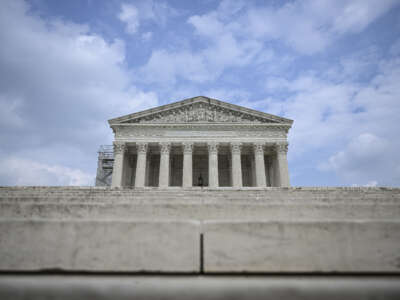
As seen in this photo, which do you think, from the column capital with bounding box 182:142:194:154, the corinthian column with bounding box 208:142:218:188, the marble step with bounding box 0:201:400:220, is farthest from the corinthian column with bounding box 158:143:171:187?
the marble step with bounding box 0:201:400:220

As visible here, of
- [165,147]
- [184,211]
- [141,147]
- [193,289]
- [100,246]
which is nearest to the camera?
[193,289]

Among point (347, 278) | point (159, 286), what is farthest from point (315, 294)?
point (159, 286)

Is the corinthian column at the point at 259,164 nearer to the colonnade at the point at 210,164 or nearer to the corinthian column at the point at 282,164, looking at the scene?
the colonnade at the point at 210,164

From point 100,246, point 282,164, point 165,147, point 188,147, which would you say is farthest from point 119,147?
point 100,246

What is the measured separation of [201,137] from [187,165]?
4069mm

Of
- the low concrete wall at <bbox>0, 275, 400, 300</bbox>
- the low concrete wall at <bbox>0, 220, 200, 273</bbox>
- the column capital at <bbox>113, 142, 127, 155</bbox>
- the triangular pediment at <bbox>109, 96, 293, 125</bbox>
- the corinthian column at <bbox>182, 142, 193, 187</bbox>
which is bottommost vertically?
the low concrete wall at <bbox>0, 275, 400, 300</bbox>

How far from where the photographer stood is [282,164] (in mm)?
27672

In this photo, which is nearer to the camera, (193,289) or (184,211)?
(193,289)

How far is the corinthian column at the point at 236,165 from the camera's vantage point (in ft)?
89.1

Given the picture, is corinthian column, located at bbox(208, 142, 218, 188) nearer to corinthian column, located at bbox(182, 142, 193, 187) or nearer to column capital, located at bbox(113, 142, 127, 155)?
corinthian column, located at bbox(182, 142, 193, 187)

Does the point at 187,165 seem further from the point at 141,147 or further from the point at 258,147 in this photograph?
the point at 258,147

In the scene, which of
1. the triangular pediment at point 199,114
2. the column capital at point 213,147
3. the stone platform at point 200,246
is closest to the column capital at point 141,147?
the triangular pediment at point 199,114

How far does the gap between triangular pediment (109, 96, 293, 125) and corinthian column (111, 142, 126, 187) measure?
3184 millimetres

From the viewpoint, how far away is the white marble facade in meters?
27.7
